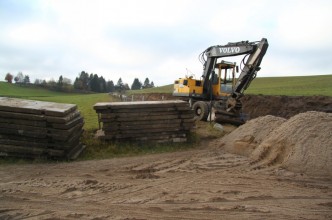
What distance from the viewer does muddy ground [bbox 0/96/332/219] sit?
5.27 meters

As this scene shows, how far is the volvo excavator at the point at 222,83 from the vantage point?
46.4ft

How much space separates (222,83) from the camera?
1595 centimetres

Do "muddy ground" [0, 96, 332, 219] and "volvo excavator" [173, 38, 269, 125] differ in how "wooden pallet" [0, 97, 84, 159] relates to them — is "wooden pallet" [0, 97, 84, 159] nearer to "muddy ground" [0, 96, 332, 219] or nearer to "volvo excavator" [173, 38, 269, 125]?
"muddy ground" [0, 96, 332, 219]

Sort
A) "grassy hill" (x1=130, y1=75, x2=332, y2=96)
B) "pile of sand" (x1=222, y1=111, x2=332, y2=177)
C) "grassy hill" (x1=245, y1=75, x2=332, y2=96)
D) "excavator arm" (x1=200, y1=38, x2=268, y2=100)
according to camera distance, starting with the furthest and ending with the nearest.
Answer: "grassy hill" (x1=130, y1=75, x2=332, y2=96), "grassy hill" (x1=245, y1=75, x2=332, y2=96), "excavator arm" (x1=200, y1=38, x2=268, y2=100), "pile of sand" (x1=222, y1=111, x2=332, y2=177)

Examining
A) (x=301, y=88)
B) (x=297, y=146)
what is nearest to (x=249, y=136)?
(x=297, y=146)

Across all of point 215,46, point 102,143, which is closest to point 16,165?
point 102,143

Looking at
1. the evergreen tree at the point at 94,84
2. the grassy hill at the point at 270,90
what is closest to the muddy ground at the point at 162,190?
the grassy hill at the point at 270,90

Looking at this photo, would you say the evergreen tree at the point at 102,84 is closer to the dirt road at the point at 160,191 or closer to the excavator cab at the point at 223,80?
the excavator cab at the point at 223,80

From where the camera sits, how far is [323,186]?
6930 millimetres

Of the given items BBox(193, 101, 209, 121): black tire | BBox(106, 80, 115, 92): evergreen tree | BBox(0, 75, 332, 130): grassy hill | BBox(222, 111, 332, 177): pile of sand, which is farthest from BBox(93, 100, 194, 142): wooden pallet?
BBox(106, 80, 115, 92): evergreen tree

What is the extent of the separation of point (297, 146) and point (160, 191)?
407 cm

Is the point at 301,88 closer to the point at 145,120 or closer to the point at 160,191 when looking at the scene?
the point at 145,120

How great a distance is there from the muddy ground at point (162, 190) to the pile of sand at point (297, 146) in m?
0.32

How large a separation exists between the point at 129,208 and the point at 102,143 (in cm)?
518
